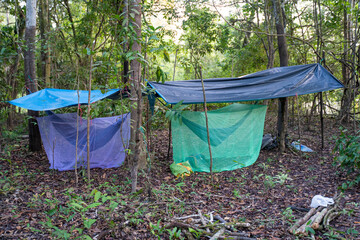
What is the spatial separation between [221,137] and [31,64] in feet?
11.4

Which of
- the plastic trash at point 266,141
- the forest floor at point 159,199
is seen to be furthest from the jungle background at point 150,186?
the plastic trash at point 266,141

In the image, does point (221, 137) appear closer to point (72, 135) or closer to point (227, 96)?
point (227, 96)

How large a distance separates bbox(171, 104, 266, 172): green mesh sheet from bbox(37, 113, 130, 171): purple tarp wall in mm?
870

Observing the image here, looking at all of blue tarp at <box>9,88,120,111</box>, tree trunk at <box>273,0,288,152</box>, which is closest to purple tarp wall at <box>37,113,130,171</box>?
blue tarp at <box>9,88,120,111</box>

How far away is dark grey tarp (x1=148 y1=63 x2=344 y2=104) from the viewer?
3.99 metres

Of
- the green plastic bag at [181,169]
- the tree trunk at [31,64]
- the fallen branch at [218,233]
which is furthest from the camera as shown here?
the tree trunk at [31,64]

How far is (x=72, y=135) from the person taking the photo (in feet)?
14.0

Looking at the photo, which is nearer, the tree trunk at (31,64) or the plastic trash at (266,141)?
the tree trunk at (31,64)

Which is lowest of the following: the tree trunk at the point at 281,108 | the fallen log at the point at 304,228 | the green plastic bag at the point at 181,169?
the fallen log at the point at 304,228

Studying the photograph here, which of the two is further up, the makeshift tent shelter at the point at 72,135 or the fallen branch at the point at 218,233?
the makeshift tent shelter at the point at 72,135

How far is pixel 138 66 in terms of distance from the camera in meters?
2.88

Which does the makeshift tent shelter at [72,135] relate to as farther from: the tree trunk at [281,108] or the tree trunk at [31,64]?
the tree trunk at [281,108]

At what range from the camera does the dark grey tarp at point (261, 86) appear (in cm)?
399

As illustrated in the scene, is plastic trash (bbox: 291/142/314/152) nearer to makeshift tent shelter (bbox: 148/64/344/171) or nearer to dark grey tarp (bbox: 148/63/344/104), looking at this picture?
makeshift tent shelter (bbox: 148/64/344/171)
